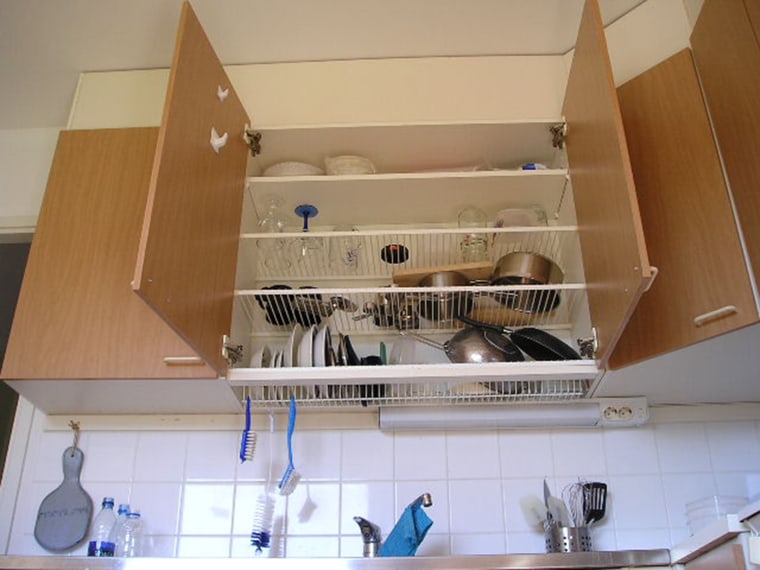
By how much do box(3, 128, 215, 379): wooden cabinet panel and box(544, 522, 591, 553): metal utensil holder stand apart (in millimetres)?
834

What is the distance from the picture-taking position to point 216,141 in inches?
60.9

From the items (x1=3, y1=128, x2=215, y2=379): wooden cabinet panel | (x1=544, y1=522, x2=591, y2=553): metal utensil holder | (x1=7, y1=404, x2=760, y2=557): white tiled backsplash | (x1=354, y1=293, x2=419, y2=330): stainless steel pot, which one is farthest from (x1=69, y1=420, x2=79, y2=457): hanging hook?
(x1=544, y1=522, x2=591, y2=553): metal utensil holder

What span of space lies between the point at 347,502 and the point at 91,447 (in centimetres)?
68

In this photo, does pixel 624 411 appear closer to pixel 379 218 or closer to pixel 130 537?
pixel 379 218

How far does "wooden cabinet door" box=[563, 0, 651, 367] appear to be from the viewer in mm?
1251

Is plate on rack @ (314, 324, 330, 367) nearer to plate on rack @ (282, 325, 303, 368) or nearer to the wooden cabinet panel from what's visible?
plate on rack @ (282, 325, 303, 368)

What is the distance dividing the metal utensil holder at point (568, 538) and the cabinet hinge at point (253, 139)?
1.20m

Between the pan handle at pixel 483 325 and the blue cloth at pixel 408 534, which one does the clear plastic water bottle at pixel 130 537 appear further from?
the pan handle at pixel 483 325

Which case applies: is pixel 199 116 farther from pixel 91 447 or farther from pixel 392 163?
pixel 91 447

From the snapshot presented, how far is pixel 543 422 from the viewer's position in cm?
167

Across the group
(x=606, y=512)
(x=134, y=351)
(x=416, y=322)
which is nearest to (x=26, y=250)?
(x=134, y=351)

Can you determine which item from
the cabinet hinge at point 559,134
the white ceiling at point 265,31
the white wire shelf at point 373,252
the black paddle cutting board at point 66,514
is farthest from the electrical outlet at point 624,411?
the black paddle cutting board at point 66,514

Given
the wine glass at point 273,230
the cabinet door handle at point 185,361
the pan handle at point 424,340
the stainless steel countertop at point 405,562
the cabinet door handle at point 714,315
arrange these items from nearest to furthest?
the cabinet door handle at point 714,315 → the stainless steel countertop at point 405,562 → the cabinet door handle at point 185,361 → the pan handle at point 424,340 → the wine glass at point 273,230

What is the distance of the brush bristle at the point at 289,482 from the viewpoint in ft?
5.23
